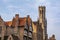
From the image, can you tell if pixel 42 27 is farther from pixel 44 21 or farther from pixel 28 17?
pixel 28 17

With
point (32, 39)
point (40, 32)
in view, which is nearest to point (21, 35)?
point (32, 39)

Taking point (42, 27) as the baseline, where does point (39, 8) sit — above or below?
above

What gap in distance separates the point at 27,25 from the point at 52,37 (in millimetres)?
40768

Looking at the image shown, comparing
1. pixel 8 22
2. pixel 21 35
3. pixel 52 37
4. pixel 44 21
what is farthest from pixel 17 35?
pixel 52 37

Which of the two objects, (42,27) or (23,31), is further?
(42,27)

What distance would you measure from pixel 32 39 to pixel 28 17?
10391mm

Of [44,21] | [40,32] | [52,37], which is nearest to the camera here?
[40,32]

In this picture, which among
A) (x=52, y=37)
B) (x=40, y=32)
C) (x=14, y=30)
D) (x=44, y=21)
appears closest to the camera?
(x=14, y=30)

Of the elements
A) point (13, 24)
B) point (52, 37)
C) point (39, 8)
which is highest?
point (39, 8)

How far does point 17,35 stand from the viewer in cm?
8862

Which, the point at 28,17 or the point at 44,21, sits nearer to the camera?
the point at 28,17

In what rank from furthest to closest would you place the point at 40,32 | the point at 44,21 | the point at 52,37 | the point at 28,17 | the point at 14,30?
the point at 52,37, the point at 44,21, the point at 40,32, the point at 28,17, the point at 14,30

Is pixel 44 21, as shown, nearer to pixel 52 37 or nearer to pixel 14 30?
pixel 52 37

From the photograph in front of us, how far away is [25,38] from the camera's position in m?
91.9
